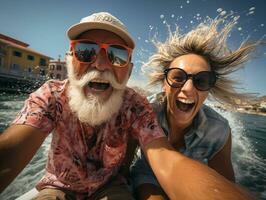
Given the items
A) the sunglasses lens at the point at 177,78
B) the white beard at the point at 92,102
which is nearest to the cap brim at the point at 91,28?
the white beard at the point at 92,102

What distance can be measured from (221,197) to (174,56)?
242 cm

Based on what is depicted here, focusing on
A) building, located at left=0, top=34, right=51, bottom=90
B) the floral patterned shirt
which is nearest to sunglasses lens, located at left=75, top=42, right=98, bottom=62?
the floral patterned shirt

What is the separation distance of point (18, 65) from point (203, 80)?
1595 inches

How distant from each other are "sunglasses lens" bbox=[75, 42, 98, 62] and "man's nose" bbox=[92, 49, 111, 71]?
44 mm

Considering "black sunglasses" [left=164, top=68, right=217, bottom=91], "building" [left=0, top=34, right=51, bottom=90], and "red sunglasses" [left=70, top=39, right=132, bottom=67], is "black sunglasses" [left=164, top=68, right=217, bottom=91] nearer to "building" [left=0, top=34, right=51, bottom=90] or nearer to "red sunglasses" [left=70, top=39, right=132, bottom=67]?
"red sunglasses" [left=70, top=39, right=132, bottom=67]

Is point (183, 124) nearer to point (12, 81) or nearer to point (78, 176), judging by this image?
point (78, 176)

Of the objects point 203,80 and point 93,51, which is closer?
point 93,51

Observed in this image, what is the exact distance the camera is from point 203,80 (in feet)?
9.52

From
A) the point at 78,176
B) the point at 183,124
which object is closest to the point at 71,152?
the point at 78,176

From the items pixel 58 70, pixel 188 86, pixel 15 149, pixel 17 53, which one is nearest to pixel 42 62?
pixel 17 53

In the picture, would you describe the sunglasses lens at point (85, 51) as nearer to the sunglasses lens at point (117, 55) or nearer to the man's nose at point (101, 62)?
the man's nose at point (101, 62)

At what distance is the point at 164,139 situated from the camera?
6.52 feet

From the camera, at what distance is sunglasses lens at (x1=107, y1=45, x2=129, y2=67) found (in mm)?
2111

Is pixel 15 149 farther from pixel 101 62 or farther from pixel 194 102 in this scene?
pixel 194 102
